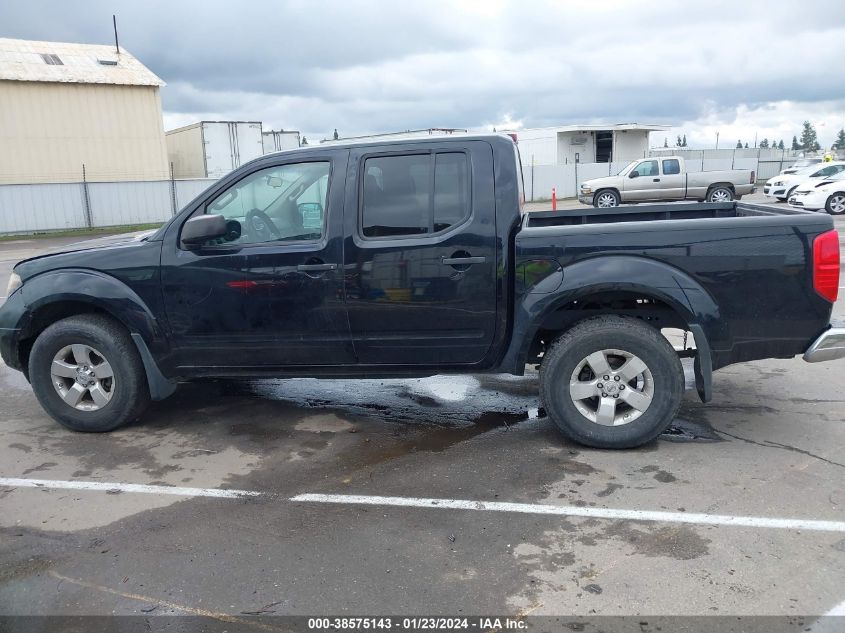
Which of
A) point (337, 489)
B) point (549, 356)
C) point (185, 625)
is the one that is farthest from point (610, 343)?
point (185, 625)

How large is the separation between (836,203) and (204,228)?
2213 cm

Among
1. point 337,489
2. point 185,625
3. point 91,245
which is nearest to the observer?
point 185,625

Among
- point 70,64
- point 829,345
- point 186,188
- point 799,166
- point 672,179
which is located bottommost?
point 829,345

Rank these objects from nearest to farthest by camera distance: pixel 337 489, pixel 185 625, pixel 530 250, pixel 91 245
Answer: pixel 185 625
pixel 337 489
pixel 530 250
pixel 91 245

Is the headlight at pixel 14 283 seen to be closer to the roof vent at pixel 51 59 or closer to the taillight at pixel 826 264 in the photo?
the taillight at pixel 826 264

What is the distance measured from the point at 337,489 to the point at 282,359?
3.63 feet

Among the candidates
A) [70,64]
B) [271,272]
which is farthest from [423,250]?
[70,64]

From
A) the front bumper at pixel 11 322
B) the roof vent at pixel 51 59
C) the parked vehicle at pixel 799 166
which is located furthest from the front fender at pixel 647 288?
the roof vent at pixel 51 59

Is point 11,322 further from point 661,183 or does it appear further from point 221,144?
point 221,144

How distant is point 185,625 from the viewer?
9.77 feet

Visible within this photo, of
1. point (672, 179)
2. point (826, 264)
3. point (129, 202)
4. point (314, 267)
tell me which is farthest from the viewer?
point (129, 202)

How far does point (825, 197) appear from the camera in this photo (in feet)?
70.9

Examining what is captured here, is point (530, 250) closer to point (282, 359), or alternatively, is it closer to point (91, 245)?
point (282, 359)

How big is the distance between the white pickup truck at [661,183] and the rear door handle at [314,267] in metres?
20.8
